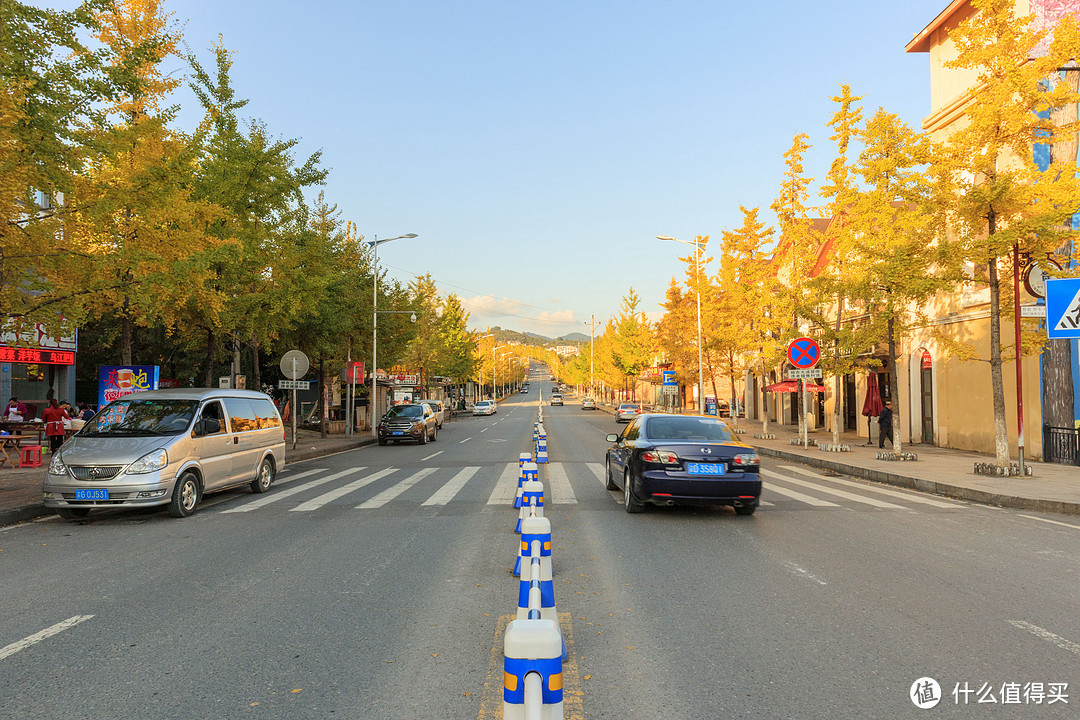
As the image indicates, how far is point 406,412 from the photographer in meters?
27.4

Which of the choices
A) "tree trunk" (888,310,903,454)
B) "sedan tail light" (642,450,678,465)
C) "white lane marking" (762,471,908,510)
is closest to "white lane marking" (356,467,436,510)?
"sedan tail light" (642,450,678,465)

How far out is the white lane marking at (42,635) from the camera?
4.43m

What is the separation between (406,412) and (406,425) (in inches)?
44.1

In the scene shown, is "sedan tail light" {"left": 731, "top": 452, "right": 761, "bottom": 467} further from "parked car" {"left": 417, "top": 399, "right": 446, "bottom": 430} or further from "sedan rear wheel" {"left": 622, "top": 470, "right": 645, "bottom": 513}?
"parked car" {"left": 417, "top": 399, "right": 446, "bottom": 430}

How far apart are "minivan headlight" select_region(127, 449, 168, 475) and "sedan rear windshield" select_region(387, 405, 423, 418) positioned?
57.9 feet

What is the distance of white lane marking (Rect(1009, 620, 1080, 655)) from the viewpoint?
4.41 m

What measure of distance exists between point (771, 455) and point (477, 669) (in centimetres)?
1855

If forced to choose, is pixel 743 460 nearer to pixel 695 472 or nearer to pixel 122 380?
pixel 695 472

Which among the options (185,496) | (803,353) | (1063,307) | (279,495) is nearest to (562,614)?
Result: (185,496)

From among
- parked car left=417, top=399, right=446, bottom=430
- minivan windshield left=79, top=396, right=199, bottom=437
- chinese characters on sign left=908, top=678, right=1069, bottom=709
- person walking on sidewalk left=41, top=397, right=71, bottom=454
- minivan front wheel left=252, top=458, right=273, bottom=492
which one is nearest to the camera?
chinese characters on sign left=908, top=678, right=1069, bottom=709

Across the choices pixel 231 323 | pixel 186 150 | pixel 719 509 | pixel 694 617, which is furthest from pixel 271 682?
pixel 231 323

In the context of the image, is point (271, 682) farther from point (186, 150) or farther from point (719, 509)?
point (186, 150)

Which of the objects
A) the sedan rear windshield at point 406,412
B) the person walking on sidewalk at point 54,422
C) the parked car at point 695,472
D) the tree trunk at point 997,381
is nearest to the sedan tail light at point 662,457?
the parked car at point 695,472

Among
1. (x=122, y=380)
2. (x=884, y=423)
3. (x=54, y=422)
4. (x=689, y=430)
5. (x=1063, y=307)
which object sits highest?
(x=1063, y=307)
